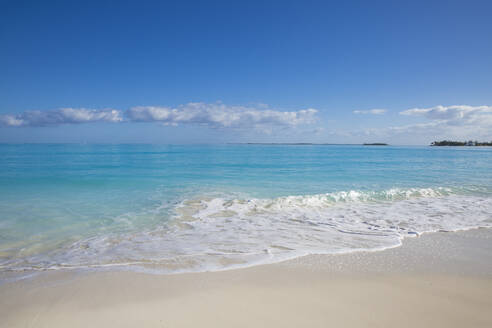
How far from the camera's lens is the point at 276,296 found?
3377 mm

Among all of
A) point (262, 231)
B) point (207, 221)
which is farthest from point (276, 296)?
point (207, 221)

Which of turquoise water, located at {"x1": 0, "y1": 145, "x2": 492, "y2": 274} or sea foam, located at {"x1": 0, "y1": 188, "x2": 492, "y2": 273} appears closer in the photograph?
sea foam, located at {"x1": 0, "y1": 188, "x2": 492, "y2": 273}

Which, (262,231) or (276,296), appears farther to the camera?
(262,231)

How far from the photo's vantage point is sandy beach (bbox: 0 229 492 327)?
2896 mm

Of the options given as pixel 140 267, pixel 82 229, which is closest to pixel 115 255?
pixel 140 267

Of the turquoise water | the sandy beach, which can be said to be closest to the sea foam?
the turquoise water

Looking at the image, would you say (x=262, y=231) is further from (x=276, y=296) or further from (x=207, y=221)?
(x=276, y=296)

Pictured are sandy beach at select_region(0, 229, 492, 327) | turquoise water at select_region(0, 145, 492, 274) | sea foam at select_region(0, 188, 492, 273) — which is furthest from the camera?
turquoise water at select_region(0, 145, 492, 274)

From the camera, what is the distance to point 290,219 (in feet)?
25.1

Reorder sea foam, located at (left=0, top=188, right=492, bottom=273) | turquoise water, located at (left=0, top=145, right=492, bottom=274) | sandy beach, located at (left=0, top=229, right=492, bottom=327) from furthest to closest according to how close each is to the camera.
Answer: turquoise water, located at (left=0, top=145, right=492, bottom=274)
sea foam, located at (left=0, top=188, right=492, bottom=273)
sandy beach, located at (left=0, top=229, right=492, bottom=327)

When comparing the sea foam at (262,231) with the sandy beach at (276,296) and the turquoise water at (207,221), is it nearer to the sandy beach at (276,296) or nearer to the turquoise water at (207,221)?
the turquoise water at (207,221)

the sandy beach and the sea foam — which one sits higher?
the sandy beach

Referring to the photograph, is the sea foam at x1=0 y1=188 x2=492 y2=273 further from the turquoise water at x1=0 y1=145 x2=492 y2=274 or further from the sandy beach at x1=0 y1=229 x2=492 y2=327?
the sandy beach at x1=0 y1=229 x2=492 y2=327

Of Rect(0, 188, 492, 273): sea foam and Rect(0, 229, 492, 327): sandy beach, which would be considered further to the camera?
Rect(0, 188, 492, 273): sea foam
